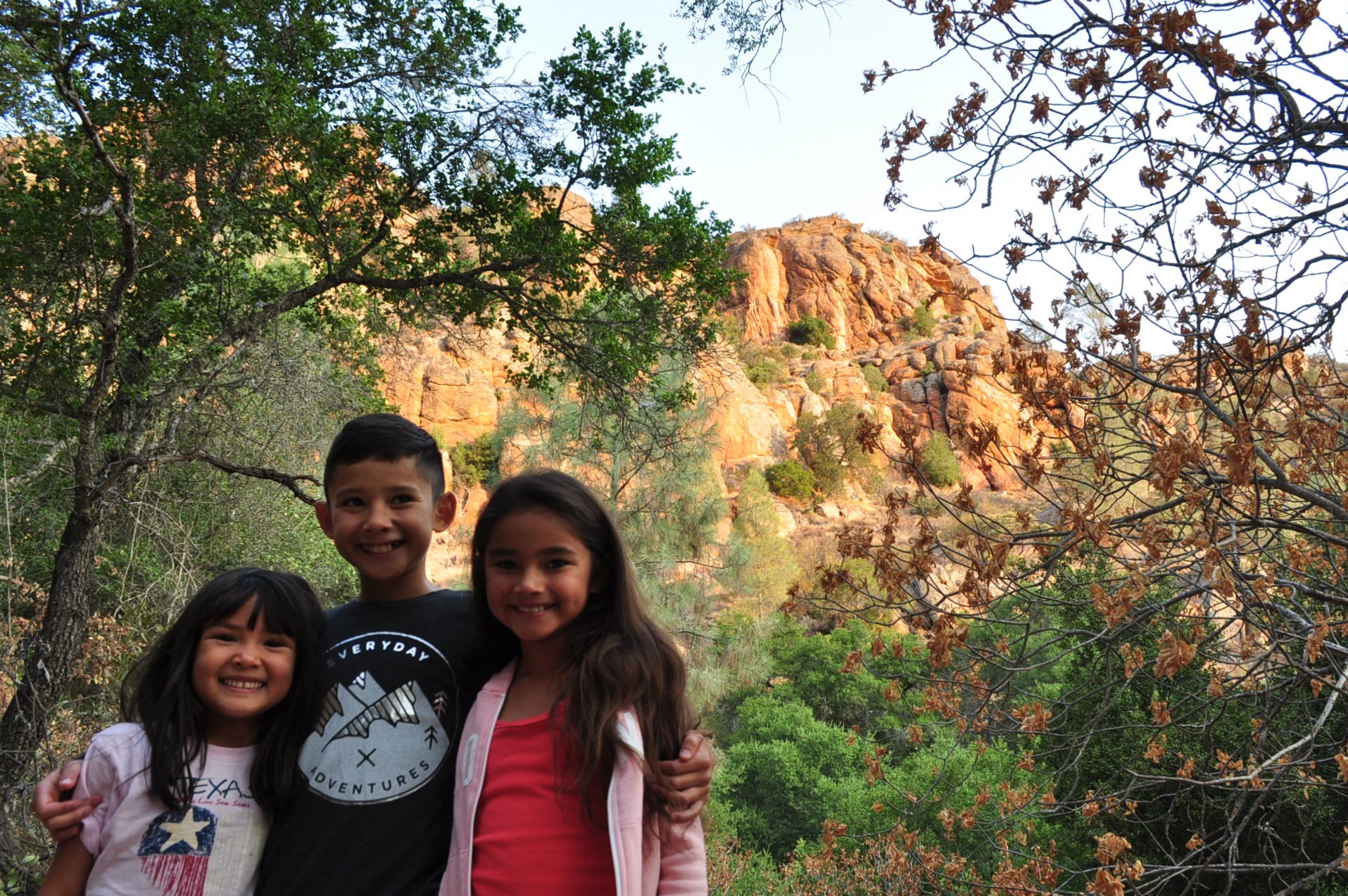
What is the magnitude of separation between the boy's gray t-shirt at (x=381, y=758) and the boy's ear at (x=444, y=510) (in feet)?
0.63

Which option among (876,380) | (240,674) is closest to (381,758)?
(240,674)

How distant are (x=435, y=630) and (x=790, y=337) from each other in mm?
A: 41423

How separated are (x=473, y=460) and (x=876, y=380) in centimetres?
1856

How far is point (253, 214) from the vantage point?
18.2 ft

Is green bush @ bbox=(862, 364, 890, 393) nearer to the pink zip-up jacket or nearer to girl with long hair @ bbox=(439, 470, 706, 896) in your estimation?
girl with long hair @ bbox=(439, 470, 706, 896)

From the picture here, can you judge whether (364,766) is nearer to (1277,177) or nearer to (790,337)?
(1277,177)

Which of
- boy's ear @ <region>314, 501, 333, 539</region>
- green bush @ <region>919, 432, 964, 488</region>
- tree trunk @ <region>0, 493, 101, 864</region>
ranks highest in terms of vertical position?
green bush @ <region>919, 432, 964, 488</region>

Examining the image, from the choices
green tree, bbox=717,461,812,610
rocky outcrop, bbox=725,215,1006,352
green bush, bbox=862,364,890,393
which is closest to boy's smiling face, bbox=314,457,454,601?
green tree, bbox=717,461,812,610

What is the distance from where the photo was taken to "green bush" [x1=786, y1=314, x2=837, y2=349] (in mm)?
41531

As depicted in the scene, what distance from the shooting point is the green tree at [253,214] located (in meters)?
4.83

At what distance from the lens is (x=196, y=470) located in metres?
8.83

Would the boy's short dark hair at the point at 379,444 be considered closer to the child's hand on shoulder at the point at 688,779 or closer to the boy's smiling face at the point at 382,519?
the boy's smiling face at the point at 382,519

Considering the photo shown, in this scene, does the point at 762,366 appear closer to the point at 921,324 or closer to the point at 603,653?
the point at 921,324

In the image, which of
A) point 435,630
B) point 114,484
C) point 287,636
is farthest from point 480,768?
point 114,484
